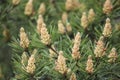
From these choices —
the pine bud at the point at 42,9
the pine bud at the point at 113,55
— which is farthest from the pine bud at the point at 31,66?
the pine bud at the point at 42,9

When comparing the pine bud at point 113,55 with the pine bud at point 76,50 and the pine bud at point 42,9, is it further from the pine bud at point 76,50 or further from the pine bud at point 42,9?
the pine bud at point 42,9

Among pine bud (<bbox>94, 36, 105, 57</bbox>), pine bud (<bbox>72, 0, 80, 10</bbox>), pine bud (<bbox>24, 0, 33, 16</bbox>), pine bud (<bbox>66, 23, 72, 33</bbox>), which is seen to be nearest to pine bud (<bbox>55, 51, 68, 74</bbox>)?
pine bud (<bbox>94, 36, 105, 57</bbox>)

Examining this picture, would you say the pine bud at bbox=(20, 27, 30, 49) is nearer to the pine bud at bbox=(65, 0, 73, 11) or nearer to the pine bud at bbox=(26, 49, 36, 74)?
the pine bud at bbox=(26, 49, 36, 74)

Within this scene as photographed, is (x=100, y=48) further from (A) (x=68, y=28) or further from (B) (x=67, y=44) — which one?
(A) (x=68, y=28)

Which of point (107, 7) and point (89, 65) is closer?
point (89, 65)

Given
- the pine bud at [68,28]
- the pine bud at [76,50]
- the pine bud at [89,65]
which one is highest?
the pine bud at [68,28]

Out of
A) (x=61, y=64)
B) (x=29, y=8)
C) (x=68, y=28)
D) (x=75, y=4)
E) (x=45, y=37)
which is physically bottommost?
(x=61, y=64)

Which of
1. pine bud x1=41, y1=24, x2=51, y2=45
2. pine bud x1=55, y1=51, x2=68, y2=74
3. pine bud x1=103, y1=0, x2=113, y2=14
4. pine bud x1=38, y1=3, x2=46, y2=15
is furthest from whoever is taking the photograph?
pine bud x1=38, y1=3, x2=46, y2=15

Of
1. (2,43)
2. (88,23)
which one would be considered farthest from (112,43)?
(2,43)

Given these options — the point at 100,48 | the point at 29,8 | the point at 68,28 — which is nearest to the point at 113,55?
the point at 100,48
